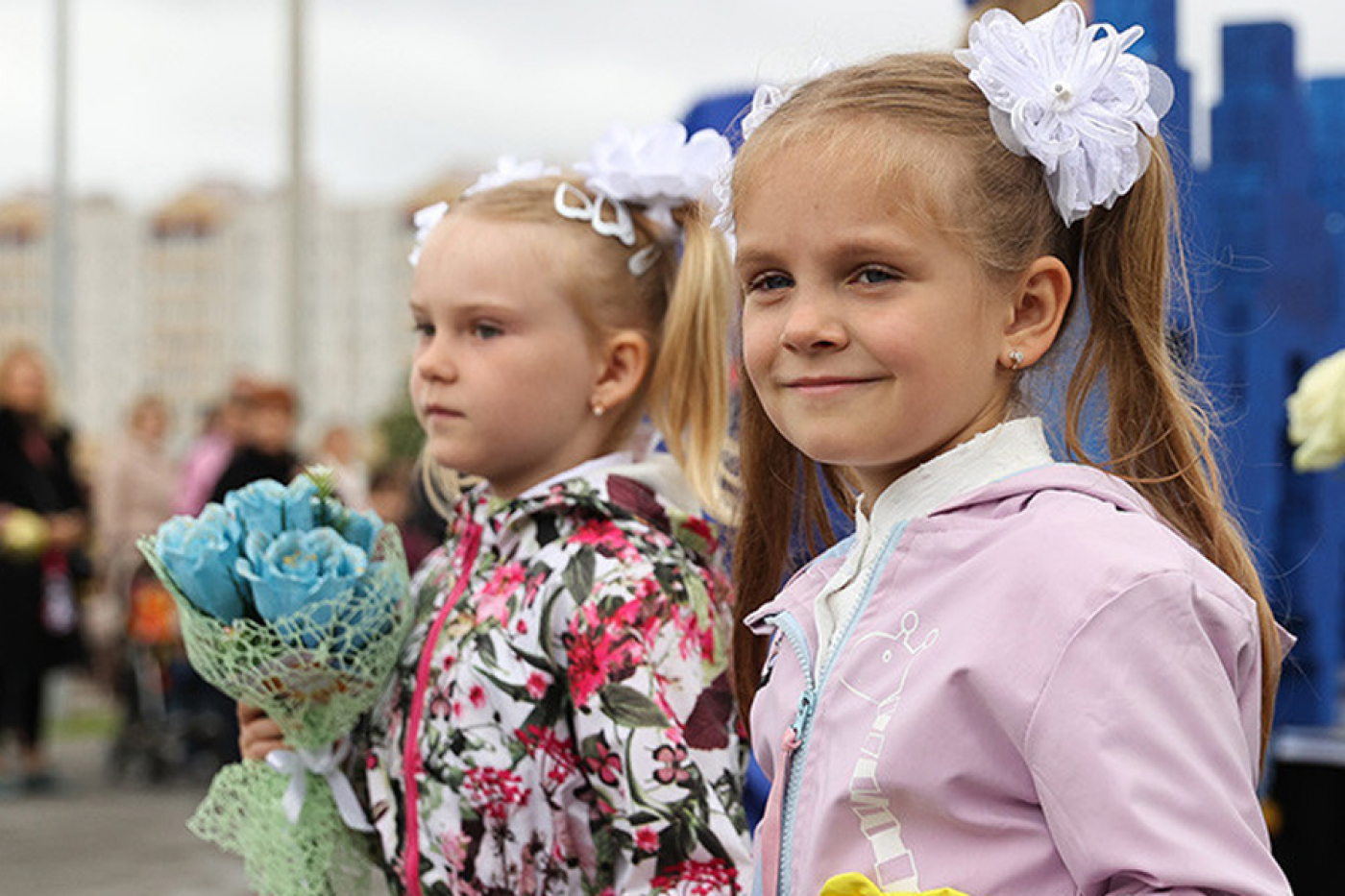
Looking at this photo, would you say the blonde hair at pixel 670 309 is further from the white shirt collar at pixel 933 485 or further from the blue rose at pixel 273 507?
the white shirt collar at pixel 933 485

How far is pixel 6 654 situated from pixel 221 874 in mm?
1745

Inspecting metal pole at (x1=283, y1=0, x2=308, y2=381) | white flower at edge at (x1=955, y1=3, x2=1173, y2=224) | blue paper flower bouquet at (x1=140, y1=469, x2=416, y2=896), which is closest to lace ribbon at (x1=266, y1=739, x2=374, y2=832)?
blue paper flower bouquet at (x1=140, y1=469, x2=416, y2=896)

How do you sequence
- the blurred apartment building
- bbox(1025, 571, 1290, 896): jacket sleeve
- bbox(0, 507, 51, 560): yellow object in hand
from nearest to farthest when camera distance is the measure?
bbox(1025, 571, 1290, 896): jacket sleeve, bbox(0, 507, 51, 560): yellow object in hand, the blurred apartment building

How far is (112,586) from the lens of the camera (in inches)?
336

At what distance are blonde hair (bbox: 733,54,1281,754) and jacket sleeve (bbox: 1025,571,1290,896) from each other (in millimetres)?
204

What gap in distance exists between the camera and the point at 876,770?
1.26m

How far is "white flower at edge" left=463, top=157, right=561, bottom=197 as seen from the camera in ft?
7.51

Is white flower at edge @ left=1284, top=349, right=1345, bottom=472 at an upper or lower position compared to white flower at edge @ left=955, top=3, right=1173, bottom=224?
lower

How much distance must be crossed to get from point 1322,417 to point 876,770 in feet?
5.28

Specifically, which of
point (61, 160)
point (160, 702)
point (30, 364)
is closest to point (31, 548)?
point (30, 364)

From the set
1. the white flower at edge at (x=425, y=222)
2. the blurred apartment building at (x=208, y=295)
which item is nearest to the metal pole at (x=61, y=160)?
the white flower at edge at (x=425, y=222)

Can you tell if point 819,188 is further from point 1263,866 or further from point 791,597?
point 1263,866

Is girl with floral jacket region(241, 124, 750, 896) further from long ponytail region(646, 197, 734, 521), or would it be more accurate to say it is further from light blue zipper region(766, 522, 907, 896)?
light blue zipper region(766, 522, 907, 896)

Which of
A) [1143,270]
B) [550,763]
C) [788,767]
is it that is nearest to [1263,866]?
[788,767]
